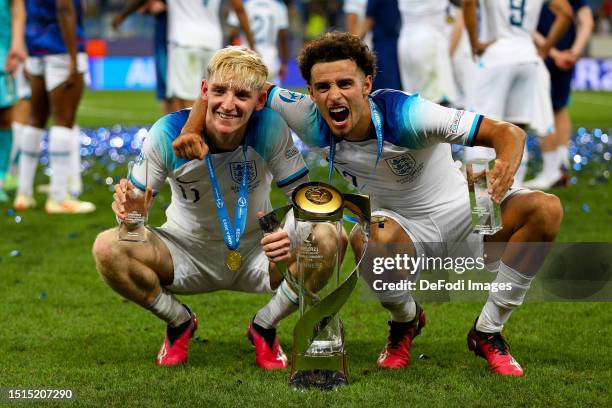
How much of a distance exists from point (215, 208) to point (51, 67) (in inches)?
167

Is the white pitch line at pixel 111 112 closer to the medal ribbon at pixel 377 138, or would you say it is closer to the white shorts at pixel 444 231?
the white shorts at pixel 444 231

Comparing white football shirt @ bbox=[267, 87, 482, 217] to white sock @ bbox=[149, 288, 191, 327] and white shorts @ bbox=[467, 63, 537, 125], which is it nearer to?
white sock @ bbox=[149, 288, 191, 327]

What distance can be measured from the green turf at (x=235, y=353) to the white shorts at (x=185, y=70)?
278 centimetres

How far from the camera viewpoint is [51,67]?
8.16m

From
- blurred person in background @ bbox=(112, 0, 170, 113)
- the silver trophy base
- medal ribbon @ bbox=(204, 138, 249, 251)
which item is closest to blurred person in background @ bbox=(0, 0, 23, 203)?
blurred person in background @ bbox=(112, 0, 170, 113)

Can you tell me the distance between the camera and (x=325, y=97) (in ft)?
13.1

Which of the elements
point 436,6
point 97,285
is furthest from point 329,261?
point 436,6

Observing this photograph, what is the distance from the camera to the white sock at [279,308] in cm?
427

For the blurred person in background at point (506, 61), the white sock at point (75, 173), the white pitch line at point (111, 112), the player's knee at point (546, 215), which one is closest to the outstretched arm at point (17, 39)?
the white sock at point (75, 173)

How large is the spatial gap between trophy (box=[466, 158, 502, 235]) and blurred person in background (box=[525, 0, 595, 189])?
18.4ft

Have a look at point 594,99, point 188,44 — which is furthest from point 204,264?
point 594,99

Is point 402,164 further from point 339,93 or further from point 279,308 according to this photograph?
point 279,308

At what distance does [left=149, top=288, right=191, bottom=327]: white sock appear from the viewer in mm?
4332

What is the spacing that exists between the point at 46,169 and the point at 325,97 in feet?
26.7
